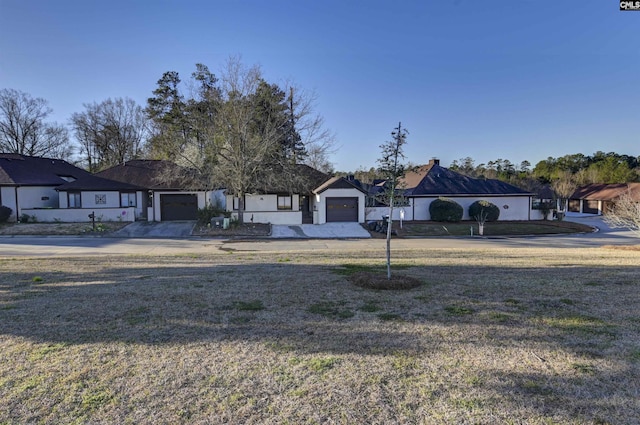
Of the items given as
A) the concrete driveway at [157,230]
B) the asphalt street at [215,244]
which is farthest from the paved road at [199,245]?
the concrete driveway at [157,230]

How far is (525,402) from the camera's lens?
118 inches

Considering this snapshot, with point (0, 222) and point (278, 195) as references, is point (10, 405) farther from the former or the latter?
point (0, 222)

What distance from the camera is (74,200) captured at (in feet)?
89.1

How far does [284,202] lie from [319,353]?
25.7 m

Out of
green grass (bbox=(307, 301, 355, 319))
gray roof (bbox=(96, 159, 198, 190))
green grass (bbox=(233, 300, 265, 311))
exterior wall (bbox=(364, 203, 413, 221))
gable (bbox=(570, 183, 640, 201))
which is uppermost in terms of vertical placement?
gray roof (bbox=(96, 159, 198, 190))

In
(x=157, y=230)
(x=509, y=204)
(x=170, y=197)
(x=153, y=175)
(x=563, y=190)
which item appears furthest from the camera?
(x=563, y=190)

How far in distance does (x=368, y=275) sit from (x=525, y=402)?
4592mm

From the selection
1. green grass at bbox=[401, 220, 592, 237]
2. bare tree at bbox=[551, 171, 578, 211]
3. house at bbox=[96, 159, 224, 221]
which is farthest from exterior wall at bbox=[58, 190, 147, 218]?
bare tree at bbox=[551, 171, 578, 211]

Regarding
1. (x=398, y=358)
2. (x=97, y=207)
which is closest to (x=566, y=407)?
(x=398, y=358)

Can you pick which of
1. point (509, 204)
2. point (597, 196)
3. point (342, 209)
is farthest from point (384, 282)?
point (597, 196)

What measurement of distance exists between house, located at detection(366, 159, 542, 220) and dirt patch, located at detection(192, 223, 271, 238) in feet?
31.4

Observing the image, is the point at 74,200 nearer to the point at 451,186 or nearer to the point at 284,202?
the point at 284,202

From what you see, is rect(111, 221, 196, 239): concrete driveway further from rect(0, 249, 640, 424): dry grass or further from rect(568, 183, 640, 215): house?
rect(568, 183, 640, 215): house

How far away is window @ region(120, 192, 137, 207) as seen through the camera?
90.4 ft
